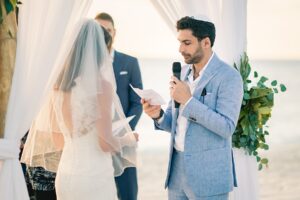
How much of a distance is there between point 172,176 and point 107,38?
30.2 inches

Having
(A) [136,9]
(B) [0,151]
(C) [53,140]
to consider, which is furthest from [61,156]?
(A) [136,9]

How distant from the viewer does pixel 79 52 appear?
2.80 meters

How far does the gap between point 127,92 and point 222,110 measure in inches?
55.1

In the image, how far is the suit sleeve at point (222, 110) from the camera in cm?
258

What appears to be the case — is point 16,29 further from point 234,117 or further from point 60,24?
point 234,117

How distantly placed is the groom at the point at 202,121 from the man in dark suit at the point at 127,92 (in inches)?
45.3

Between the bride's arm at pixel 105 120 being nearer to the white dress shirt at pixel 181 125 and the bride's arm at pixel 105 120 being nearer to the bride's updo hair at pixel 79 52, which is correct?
the bride's updo hair at pixel 79 52

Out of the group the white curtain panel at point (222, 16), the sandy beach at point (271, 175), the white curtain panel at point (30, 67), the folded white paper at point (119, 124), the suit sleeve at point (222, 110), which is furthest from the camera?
the sandy beach at point (271, 175)

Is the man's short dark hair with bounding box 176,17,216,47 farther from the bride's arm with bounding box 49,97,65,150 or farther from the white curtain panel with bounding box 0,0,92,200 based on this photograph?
the bride's arm with bounding box 49,97,65,150

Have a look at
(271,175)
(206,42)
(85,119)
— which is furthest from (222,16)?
(271,175)

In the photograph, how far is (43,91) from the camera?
2.94m

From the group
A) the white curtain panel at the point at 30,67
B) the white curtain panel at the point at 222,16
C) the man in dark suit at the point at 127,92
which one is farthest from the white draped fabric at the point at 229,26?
the white curtain panel at the point at 30,67

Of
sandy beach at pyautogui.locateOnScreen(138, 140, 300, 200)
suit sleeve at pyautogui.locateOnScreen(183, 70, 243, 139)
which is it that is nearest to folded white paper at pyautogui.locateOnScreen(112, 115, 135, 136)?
suit sleeve at pyautogui.locateOnScreen(183, 70, 243, 139)

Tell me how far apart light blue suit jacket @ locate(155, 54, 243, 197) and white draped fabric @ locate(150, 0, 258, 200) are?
98 cm
